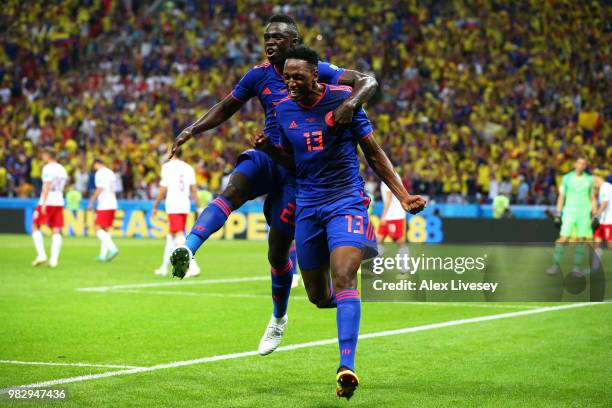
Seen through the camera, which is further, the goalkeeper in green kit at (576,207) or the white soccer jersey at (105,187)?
the white soccer jersey at (105,187)

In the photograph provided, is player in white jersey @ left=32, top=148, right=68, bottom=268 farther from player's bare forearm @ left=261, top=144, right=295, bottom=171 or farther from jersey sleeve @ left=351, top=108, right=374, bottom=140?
jersey sleeve @ left=351, top=108, right=374, bottom=140

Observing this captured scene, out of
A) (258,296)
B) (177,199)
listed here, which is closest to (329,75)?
(258,296)

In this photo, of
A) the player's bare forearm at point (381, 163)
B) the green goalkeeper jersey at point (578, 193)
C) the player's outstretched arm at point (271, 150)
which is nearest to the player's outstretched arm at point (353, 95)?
the player's bare forearm at point (381, 163)

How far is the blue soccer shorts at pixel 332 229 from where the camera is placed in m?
7.11

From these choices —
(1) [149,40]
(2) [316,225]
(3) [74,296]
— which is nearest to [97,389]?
(2) [316,225]

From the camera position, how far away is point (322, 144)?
7.19 meters

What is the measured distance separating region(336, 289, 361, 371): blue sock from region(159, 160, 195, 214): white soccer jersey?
12114 millimetres

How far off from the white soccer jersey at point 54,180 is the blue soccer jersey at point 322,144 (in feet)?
44.7

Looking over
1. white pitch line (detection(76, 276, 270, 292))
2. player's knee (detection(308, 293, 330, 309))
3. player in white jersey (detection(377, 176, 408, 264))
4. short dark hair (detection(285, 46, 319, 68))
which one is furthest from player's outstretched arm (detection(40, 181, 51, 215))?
short dark hair (detection(285, 46, 319, 68))

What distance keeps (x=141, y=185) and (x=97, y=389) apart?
25901mm

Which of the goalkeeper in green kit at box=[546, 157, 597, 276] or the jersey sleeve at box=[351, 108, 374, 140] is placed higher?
the jersey sleeve at box=[351, 108, 374, 140]

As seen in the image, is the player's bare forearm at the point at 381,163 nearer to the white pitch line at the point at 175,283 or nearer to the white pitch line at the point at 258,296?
the white pitch line at the point at 258,296

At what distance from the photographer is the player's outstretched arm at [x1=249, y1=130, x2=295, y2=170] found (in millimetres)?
7203

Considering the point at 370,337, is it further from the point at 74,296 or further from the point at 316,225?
the point at 74,296
